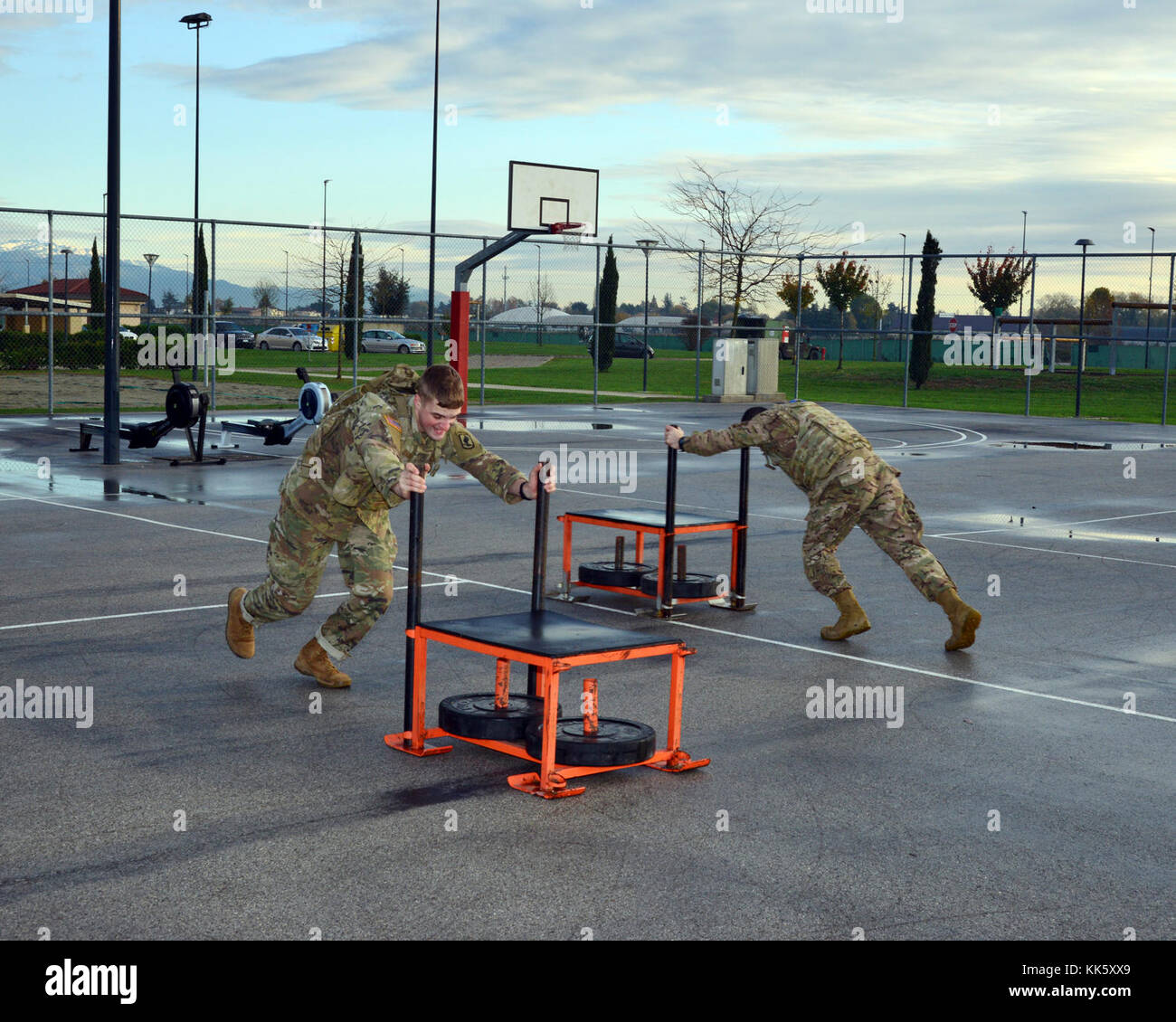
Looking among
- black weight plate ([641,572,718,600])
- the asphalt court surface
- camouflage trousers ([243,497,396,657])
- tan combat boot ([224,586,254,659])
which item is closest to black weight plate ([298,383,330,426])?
the asphalt court surface

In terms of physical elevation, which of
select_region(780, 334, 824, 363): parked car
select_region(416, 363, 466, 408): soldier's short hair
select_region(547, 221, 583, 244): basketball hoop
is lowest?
select_region(416, 363, 466, 408): soldier's short hair

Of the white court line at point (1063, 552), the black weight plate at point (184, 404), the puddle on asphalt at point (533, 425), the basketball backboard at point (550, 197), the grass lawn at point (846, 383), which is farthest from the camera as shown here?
the grass lawn at point (846, 383)

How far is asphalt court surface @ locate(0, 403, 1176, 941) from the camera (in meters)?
4.78

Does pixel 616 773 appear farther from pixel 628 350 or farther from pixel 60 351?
pixel 628 350

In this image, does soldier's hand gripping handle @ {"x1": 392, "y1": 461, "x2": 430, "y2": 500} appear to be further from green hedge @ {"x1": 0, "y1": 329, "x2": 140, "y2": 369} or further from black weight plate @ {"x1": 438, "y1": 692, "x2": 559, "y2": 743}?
green hedge @ {"x1": 0, "y1": 329, "x2": 140, "y2": 369}

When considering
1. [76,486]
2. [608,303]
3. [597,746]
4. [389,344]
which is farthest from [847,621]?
[389,344]

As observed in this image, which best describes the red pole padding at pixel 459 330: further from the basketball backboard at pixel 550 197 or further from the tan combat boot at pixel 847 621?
the tan combat boot at pixel 847 621

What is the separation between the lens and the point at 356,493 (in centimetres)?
715

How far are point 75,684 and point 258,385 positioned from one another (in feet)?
115

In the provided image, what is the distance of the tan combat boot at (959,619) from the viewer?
28.7 ft

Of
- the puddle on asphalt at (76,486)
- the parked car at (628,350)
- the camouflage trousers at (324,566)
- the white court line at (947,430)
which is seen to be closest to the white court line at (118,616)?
the camouflage trousers at (324,566)

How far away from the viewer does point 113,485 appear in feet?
54.4

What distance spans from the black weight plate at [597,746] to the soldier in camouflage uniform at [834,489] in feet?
9.77
